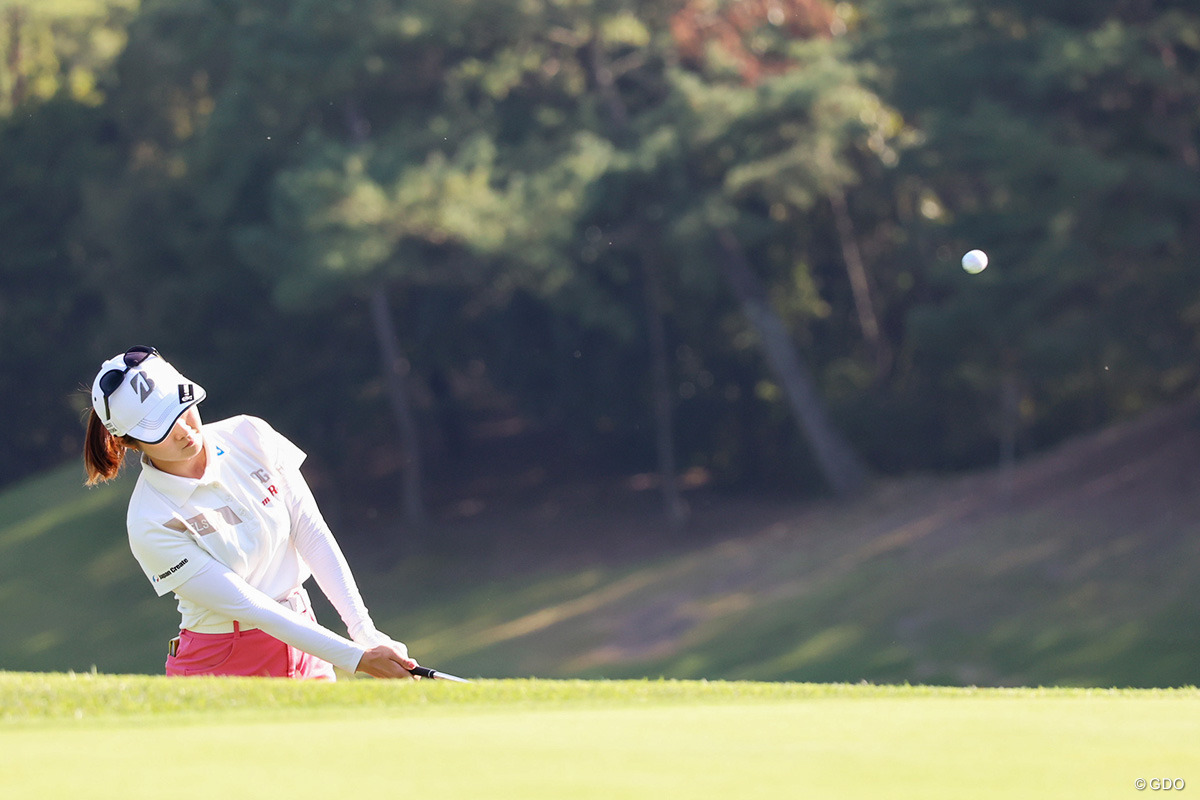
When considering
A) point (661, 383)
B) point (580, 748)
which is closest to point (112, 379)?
point (580, 748)

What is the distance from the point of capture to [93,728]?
3.87 metres

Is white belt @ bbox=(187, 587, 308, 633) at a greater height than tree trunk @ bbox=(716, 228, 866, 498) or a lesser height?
lesser

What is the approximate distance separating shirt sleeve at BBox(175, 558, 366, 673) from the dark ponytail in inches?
14.5

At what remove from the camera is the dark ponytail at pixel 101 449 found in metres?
3.88

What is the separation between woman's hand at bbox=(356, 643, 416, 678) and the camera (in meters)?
4.01

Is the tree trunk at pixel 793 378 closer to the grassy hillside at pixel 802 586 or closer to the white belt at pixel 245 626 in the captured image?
the grassy hillside at pixel 802 586

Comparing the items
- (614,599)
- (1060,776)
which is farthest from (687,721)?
(614,599)

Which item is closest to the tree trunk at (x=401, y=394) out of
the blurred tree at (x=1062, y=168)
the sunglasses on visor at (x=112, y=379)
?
the blurred tree at (x=1062, y=168)

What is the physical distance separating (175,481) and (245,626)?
1.66 ft

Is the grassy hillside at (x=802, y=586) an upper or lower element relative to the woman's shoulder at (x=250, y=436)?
upper

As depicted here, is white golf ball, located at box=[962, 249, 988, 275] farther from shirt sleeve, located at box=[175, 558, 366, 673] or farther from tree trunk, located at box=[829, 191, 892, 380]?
tree trunk, located at box=[829, 191, 892, 380]

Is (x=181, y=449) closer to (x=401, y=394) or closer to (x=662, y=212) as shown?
(x=662, y=212)

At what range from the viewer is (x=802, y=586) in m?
21.6

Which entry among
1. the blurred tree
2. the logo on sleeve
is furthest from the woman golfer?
the blurred tree
